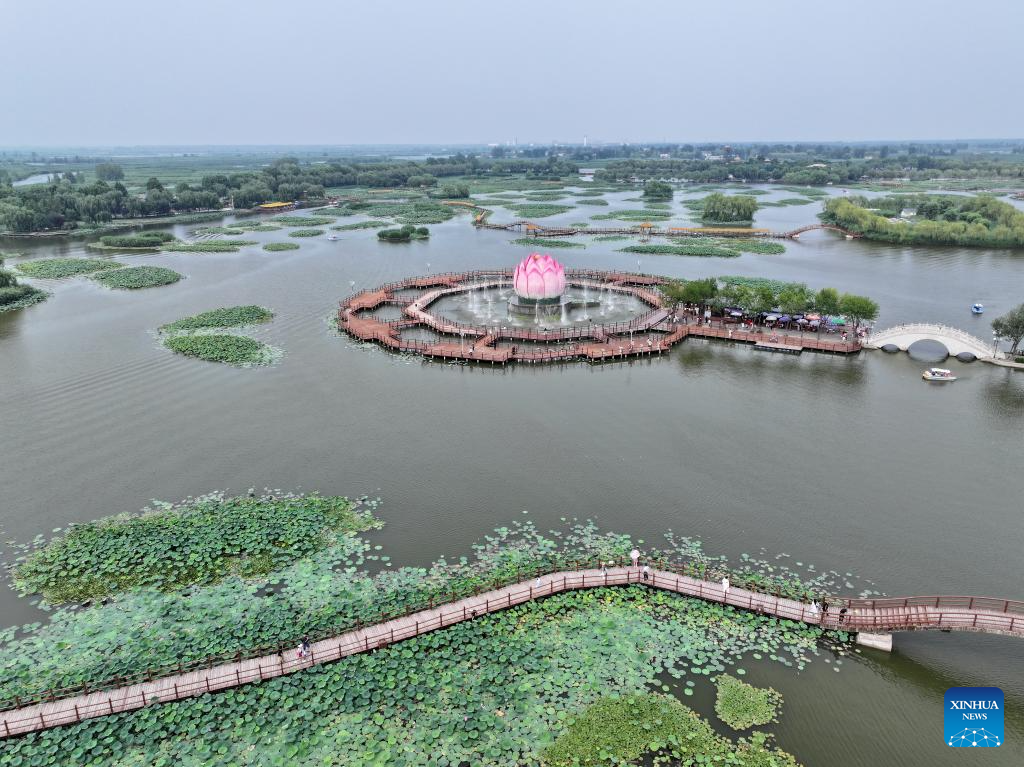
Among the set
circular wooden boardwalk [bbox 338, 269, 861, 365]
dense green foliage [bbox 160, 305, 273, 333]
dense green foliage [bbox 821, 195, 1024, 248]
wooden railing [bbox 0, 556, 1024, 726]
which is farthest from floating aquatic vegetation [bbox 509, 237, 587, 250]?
wooden railing [bbox 0, 556, 1024, 726]

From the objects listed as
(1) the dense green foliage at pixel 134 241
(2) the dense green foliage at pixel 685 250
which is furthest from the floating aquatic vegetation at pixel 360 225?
(2) the dense green foliage at pixel 685 250

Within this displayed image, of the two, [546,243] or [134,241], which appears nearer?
[134,241]

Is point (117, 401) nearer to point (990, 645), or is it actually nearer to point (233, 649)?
point (233, 649)

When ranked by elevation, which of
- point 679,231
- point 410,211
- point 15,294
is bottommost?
point 15,294

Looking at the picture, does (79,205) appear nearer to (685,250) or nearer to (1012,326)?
(685,250)

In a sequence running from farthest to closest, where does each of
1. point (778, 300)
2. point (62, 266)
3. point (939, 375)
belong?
point (62, 266)
point (778, 300)
point (939, 375)

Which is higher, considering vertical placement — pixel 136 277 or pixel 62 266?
pixel 62 266

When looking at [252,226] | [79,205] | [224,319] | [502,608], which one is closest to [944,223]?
[224,319]
